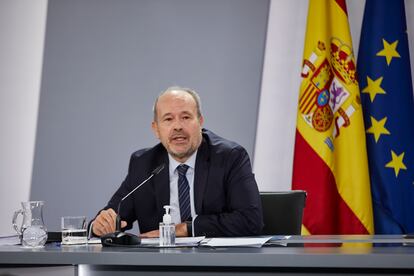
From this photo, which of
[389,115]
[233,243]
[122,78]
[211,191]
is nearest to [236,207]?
[211,191]

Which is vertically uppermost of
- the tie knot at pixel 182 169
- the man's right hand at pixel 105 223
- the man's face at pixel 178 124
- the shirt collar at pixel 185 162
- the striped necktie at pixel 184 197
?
the man's face at pixel 178 124

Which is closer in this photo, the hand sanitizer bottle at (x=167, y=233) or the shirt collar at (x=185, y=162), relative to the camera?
the hand sanitizer bottle at (x=167, y=233)

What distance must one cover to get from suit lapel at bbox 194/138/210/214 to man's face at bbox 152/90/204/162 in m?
0.04

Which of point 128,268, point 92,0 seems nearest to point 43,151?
point 92,0

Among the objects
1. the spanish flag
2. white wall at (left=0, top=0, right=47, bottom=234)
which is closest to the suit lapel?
the spanish flag

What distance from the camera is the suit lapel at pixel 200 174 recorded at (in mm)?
2617

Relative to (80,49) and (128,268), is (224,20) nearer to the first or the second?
(80,49)

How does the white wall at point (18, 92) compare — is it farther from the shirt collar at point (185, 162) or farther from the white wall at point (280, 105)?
the shirt collar at point (185, 162)

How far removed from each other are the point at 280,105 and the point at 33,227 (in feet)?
7.99

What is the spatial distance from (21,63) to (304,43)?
1952mm

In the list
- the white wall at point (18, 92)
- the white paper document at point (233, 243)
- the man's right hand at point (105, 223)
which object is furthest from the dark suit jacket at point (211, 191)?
the white wall at point (18, 92)

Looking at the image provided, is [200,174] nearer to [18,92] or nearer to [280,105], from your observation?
[280,105]

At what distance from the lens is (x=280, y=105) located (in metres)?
4.15

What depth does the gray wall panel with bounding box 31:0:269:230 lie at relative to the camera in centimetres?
420
